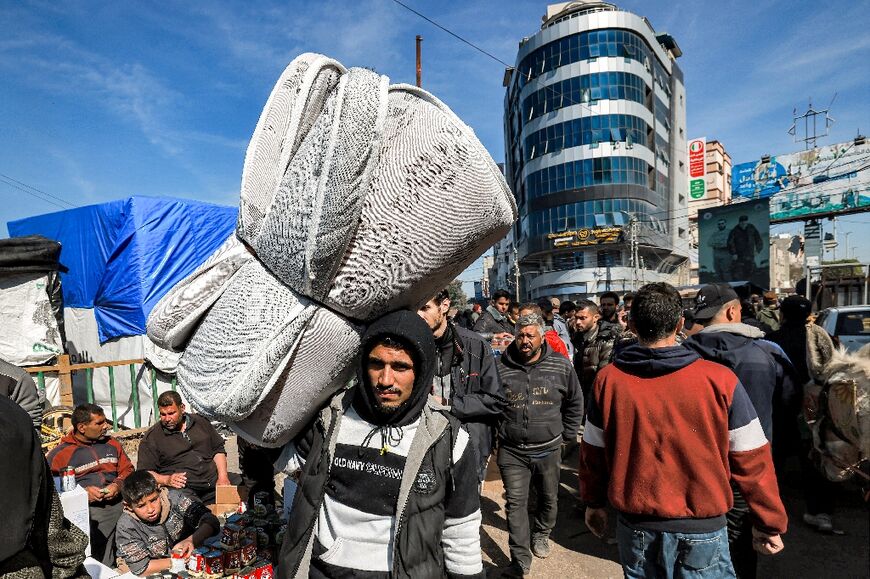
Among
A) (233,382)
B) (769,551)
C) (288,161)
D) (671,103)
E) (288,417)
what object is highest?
(671,103)

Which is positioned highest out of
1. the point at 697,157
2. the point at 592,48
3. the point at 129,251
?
the point at 592,48

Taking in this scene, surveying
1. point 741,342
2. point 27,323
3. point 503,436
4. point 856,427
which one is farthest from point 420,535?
point 27,323

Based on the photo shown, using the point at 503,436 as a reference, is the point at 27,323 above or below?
above

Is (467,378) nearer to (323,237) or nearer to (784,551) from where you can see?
(323,237)

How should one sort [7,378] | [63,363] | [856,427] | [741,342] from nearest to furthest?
[856,427] → [741,342] → [7,378] → [63,363]

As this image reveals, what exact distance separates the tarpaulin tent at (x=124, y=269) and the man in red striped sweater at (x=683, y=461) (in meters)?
7.51

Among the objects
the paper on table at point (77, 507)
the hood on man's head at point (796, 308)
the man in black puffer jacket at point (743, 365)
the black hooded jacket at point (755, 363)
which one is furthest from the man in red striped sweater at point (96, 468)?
the hood on man's head at point (796, 308)

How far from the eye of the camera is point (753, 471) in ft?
7.51

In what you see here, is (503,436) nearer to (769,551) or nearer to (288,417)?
(769,551)

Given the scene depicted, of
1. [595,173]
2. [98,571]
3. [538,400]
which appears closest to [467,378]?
[538,400]

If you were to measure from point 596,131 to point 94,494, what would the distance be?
48424 millimetres

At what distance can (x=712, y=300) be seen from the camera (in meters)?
3.53

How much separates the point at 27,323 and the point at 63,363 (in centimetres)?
102

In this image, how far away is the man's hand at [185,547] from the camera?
331 centimetres
